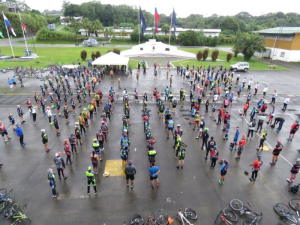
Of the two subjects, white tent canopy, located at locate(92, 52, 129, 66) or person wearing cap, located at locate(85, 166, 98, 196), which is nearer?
person wearing cap, located at locate(85, 166, 98, 196)

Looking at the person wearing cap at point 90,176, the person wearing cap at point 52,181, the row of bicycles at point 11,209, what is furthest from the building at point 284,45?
the row of bicycles at point 11,209

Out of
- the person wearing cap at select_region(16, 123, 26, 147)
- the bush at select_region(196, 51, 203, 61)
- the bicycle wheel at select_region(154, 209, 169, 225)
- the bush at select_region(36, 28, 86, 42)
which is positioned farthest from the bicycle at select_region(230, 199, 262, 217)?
the bush at select_region(36, 28, 86, 42)

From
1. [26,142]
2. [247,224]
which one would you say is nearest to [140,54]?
[26,142]

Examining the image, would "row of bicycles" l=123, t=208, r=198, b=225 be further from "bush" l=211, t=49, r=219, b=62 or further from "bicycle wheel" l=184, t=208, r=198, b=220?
"bush" l=211, t=49, r=219, b=62

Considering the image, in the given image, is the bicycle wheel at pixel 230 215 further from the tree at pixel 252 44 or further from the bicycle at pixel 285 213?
the tree at pixel 252 44

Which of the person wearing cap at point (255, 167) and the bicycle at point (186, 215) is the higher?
the person wearing cap at point (255, 167)

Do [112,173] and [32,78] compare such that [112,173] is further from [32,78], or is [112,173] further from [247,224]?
[32,78]
